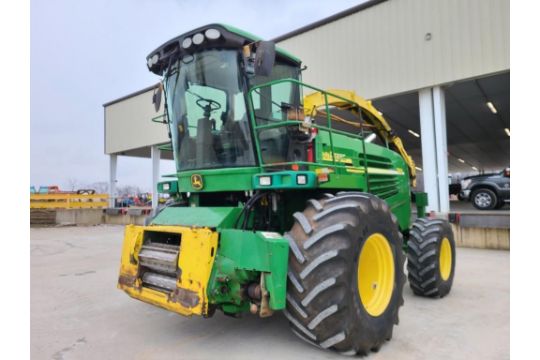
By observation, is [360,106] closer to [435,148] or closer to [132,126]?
[435,148]

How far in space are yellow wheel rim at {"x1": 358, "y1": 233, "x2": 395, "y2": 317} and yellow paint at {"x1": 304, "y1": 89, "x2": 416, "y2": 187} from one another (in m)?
1.90

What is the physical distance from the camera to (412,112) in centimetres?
1454

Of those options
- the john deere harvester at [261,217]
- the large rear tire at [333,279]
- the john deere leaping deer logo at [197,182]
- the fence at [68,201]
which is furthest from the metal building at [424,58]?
the fence at [68,201]

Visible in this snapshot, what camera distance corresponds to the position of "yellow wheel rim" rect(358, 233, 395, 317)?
3463mm

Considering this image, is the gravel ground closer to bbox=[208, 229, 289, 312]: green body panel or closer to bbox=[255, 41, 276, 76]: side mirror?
bbox=[208, 229, 289, 312]: green body panel

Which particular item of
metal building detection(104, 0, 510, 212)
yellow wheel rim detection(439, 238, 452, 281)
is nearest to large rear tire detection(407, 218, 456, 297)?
yellow wheel rim detection(439, 238, 452, 281)

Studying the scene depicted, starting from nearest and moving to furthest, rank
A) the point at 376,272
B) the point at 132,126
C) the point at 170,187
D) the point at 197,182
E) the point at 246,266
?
the point at 246,266 → the point at 376,272 → the point at 197,182 → the point at 170,187 → the point at 132,126

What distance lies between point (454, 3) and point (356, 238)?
9211 millimetres

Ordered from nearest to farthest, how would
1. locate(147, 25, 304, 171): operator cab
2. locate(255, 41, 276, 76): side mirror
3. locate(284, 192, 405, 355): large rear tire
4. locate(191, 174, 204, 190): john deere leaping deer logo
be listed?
locate(284, 192, 405, 355): large rear tire < locate(255, 41, 276, 76): side mirror < locate(147, 25, 304, 171): operator cab < locate(191, 174, 204, 190): john deere leaping deer logo

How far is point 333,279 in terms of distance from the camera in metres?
2.82

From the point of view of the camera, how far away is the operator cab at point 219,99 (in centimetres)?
353

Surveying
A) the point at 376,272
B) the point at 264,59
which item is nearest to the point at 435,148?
the point at 376,272

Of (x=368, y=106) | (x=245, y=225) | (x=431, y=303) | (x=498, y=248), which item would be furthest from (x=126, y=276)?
(x=498, y=248)

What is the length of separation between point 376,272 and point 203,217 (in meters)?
1.77
